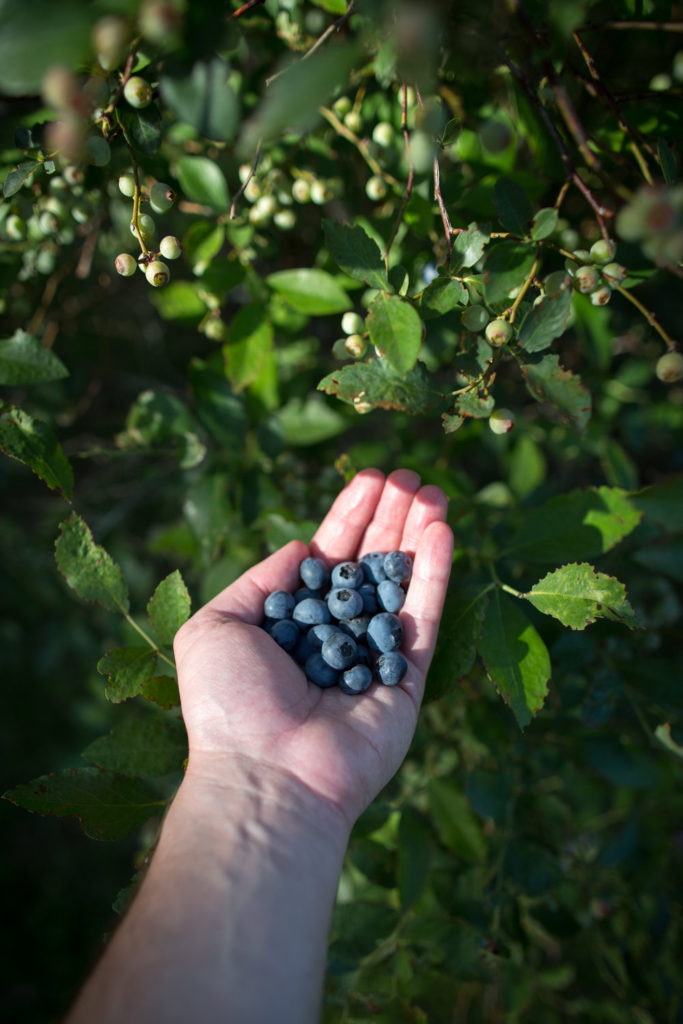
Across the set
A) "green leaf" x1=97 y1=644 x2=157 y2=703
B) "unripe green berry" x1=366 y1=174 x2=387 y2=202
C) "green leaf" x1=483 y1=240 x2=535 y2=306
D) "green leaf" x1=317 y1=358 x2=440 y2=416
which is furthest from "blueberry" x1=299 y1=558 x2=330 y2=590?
"unripe green berry" x1=366 y1=174 x2=387 y2=202

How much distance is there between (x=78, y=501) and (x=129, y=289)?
1011 millimetres

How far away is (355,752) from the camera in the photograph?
1.18 meters

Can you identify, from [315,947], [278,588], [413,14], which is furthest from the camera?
[278,588]

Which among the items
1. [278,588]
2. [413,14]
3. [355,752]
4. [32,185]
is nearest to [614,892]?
[355,752]

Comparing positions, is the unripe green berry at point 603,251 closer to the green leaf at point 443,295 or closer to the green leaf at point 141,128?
the green leaf at point 443,295

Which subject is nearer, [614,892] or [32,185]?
[32,185]

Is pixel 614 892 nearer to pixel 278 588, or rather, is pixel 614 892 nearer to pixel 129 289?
pixel 278 588

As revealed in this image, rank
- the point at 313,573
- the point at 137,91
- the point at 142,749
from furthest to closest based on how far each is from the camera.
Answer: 1. the point at 313,573
2. the point at 142,749
3. the point at 137,91

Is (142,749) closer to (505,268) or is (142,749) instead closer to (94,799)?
(94,799)

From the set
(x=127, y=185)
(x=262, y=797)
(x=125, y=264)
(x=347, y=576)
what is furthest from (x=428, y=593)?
(x=127, y=185)

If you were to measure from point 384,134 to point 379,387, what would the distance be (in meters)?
0.70

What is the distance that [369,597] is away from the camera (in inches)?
55.3

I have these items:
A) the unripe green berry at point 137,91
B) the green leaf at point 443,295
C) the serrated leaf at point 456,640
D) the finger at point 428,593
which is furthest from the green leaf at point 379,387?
the unripe green berry at point 137,91

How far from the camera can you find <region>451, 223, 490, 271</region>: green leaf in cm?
105
